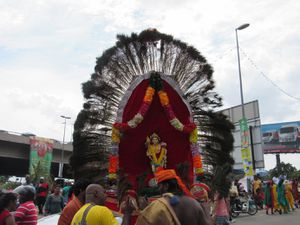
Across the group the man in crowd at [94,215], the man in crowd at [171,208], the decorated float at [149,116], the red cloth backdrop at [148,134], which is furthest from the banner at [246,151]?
the man in crowd at [171,208]

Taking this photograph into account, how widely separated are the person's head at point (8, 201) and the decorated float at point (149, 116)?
12.7 feet

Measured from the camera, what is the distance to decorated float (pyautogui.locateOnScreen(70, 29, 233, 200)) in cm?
856

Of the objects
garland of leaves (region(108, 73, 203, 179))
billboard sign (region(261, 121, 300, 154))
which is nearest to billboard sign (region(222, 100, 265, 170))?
garland of leaves (region(108, 73, 203, 179))

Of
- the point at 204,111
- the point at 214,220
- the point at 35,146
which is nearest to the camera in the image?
the point at 214,220

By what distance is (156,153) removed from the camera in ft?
28.3

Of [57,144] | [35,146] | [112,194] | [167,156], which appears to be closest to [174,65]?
[167,156]

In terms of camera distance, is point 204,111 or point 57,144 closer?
point 204,111

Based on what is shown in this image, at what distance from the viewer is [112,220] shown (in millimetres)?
3564

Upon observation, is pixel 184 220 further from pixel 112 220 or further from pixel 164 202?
pixel 112 220

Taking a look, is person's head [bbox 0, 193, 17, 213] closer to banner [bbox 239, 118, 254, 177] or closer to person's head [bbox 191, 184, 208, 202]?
person's head [bbox 191, 184, 208, 202]

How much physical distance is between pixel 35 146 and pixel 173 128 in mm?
28635

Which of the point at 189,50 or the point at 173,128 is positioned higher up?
the point at 189,50

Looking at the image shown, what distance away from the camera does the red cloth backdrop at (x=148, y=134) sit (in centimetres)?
885

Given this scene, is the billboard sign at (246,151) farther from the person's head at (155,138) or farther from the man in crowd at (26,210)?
the man in crowd at (26,210)
